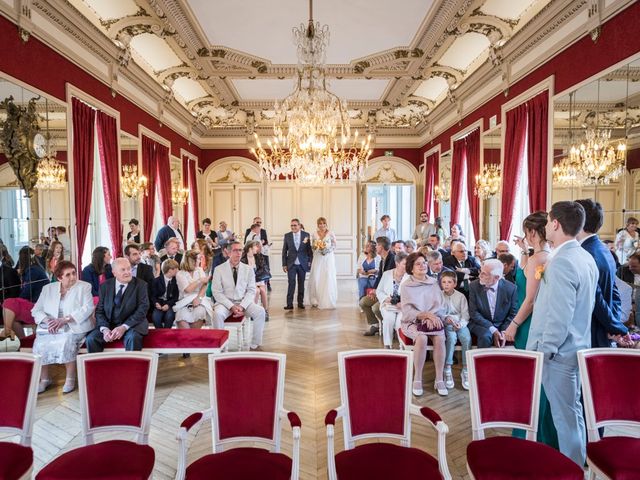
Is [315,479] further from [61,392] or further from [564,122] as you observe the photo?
[564,122]

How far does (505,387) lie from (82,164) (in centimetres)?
519

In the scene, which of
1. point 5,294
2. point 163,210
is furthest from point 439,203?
point 5,294

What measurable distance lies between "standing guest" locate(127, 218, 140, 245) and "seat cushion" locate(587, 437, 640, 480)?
628 cm

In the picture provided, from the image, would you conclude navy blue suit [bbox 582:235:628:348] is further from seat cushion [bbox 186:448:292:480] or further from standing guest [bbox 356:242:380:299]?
standing guest [bbox 356:242:380:299]

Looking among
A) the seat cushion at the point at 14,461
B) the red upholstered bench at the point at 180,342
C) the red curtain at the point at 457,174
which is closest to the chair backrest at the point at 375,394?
the seat cushion at the point at 14,461

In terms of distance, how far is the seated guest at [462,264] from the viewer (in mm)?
5309

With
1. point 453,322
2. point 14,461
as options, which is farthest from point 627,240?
point 14,461

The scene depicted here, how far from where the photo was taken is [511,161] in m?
5.96

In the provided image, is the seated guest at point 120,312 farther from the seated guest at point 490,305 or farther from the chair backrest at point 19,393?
the seated guest at point 490,305

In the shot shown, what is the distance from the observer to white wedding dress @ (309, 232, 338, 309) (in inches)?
298

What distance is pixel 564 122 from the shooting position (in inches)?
186

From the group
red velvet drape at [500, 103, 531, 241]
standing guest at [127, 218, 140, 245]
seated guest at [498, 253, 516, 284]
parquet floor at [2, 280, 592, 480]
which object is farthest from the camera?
standing guest at [127, 218, 140, 245]

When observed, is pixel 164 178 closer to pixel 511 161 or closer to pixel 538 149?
pixel 511 161

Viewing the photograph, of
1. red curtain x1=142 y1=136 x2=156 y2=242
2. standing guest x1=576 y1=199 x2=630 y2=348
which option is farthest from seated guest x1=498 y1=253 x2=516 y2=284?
red curtain x1=142 y1=136 x2=156 y2=242
